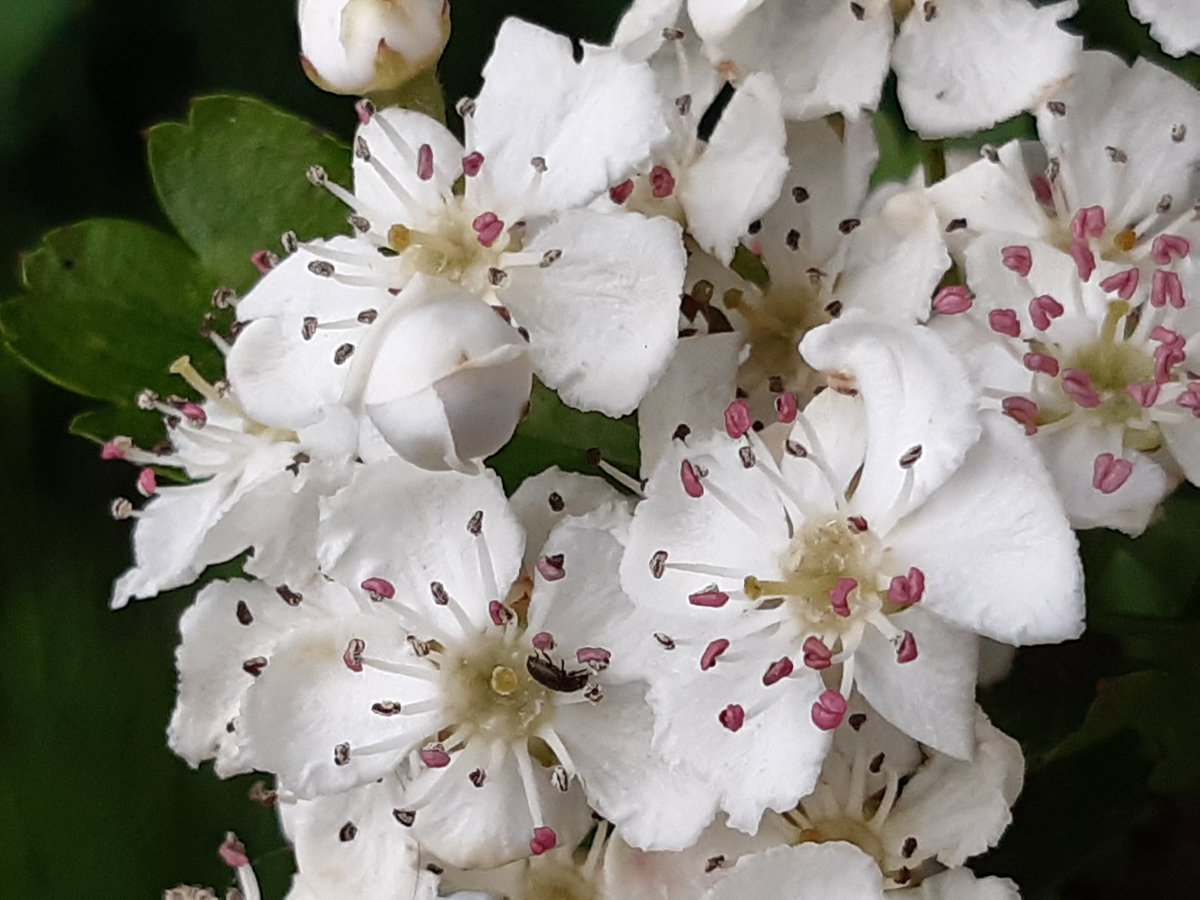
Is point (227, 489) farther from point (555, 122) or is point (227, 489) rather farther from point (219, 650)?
point (555, 122)

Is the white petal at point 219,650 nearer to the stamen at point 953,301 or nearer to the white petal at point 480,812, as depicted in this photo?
the white petal at point 480,812

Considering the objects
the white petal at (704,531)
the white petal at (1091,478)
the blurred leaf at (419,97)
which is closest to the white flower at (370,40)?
the blurred leaf at (419,97)

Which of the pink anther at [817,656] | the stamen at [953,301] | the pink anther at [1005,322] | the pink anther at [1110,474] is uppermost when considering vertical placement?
the stamen at [953,301]

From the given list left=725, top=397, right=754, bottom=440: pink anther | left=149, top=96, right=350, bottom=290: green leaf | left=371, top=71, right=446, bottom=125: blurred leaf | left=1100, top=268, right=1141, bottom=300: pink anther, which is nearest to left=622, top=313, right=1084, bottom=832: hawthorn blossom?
left=725, top=397, right=754, bottom=440: pink anther

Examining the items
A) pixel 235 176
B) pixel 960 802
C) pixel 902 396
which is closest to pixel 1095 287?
pixel 902 396

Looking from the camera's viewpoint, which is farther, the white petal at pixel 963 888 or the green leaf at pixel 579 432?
the green leaf at pixel 579 432

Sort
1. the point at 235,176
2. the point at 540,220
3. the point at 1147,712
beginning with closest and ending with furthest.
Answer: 1. the point at 540,220
2. the point at 1147,712
3. the point at 235,176

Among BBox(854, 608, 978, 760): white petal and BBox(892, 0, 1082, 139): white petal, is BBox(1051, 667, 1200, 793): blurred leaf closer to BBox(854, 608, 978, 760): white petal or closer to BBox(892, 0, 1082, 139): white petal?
BBox(854, 608, 978, 760): white petal
